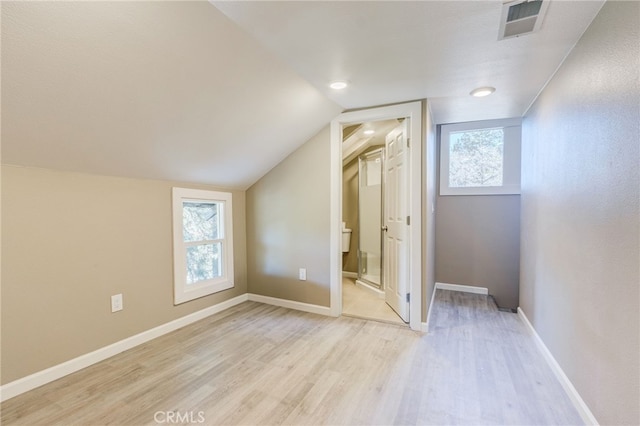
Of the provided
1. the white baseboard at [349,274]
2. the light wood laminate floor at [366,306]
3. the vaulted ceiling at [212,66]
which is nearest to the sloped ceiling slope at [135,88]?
the vaulted ceiling at [212,66]

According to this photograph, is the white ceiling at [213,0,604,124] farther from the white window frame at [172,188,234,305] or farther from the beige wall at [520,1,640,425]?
the white window frame at [172,188,234,305]

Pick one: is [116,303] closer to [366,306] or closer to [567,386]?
[366,306]

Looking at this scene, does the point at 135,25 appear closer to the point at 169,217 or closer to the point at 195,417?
the point at 169,217

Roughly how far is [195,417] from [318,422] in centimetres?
67

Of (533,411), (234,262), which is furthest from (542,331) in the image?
(234,262)

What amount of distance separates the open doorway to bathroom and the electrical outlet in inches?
84.2

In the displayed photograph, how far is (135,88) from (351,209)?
12.3 ft

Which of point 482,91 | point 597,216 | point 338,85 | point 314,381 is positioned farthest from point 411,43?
point 314,381

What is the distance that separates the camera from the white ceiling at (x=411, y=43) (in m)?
1.43

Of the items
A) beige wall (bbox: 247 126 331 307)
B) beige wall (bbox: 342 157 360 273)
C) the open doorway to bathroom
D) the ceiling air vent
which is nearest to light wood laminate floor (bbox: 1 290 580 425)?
beige wall (bbox: 247 126 331 307)

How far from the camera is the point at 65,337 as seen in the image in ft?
6.36

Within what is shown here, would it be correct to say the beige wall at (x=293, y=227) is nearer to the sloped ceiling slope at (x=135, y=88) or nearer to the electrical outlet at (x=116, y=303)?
the sloped ceiling slope at (x=135, y=88)

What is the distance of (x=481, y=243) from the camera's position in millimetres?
3859

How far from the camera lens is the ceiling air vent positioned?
1382mm
